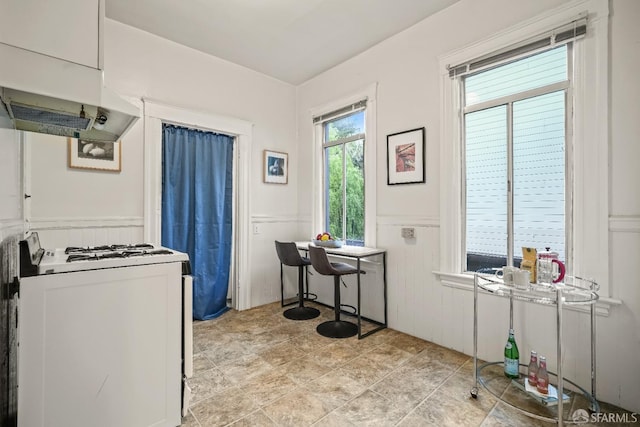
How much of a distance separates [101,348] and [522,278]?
2.28 metres

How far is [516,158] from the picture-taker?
232 centimetres

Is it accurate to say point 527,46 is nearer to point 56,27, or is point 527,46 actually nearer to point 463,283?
point 463,283

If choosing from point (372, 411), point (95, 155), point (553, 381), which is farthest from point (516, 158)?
point (95, 155)

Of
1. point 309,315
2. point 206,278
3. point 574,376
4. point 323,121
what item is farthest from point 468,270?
point 206,278

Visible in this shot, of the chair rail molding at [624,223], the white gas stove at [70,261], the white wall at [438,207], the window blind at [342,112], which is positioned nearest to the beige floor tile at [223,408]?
the white gas stove at [70,261]

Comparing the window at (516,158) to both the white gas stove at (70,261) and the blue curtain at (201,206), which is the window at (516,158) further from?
the blue curtain at (201,206)

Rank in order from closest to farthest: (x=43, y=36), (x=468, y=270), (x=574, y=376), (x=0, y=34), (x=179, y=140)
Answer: (x=0, y=34), (x=43, y=36), (x=574, y=376), (x=468, y=270), (x=179, y=140)

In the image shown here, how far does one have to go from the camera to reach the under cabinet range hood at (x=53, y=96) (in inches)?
43.0

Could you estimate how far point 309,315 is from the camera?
3.38 m

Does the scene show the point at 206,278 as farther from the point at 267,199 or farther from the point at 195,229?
the point at 267,199

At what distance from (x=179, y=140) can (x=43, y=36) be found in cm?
206

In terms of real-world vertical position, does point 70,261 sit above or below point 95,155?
below

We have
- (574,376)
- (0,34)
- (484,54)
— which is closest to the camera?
(0,34)

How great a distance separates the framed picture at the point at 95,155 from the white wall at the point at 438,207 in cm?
220
